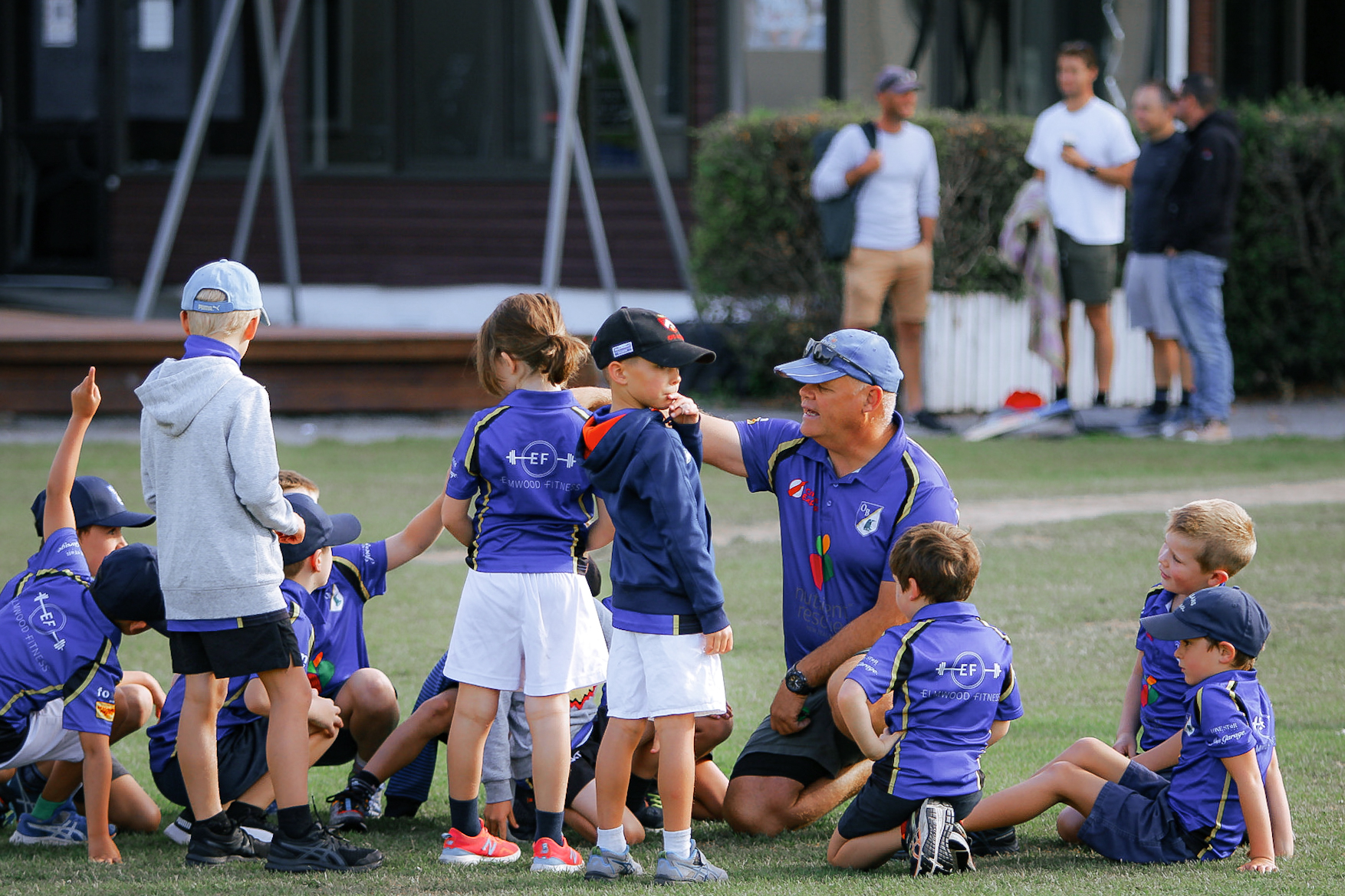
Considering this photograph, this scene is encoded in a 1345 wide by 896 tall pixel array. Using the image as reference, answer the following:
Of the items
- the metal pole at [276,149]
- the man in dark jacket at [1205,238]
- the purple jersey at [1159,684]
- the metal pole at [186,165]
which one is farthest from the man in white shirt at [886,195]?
the purple jersey at [1159,684]

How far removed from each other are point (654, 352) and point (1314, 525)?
5510 mm

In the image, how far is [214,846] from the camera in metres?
3.78

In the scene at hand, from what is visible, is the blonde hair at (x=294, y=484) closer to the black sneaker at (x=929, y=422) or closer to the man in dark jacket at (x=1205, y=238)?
the black sneaker at (x=929, y=422)

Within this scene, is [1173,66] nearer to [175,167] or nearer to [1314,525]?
[1314,525]

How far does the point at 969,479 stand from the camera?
9336mm

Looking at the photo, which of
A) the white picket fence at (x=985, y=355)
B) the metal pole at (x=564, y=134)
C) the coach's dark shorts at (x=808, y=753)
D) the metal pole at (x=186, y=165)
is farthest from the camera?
the metal pole at (x=186, y=165)

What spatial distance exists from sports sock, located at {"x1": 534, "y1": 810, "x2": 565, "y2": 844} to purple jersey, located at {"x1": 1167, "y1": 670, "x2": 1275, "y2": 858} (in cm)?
147

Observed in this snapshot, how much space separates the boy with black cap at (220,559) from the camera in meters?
3.70

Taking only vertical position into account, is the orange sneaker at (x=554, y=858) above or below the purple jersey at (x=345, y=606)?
below

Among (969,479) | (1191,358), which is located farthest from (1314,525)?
(1191,358)

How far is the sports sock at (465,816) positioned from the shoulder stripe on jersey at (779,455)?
1.25 meters

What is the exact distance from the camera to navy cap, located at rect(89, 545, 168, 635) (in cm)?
386

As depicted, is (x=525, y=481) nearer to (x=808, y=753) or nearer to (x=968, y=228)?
(x=808, y=753)

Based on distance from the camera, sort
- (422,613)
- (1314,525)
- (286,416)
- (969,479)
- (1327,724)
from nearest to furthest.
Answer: (1327,724), (422,613), (1314,525), (969,479), (286,416)
